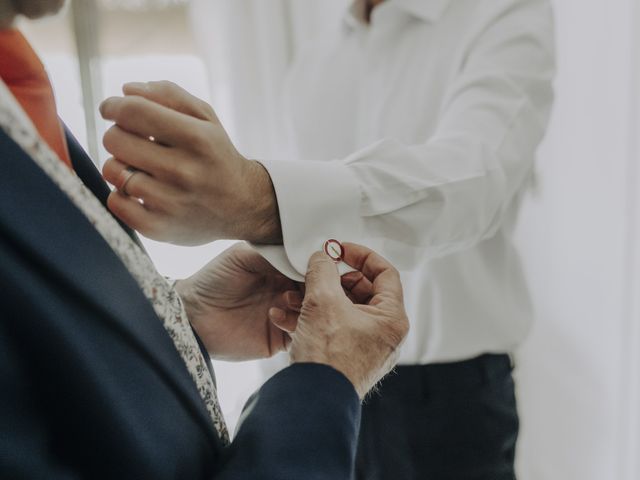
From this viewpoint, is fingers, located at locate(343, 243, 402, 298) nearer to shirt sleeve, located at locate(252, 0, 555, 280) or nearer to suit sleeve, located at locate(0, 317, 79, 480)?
shirt sleeve, located at locate(252, 0, 555, 280)

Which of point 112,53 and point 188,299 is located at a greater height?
point 112,53

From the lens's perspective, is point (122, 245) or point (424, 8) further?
point (424, 8)

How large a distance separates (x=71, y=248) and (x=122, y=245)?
0.21ft

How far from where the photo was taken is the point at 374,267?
674 mm

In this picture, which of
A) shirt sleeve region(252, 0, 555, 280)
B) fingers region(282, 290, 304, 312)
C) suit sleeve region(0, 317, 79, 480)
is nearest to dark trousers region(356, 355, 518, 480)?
shirt sleeve region(252, 0, 555, 280)

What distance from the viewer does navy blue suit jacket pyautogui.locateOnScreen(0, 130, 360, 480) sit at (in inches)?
13.8

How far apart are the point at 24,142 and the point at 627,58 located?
4.49ft

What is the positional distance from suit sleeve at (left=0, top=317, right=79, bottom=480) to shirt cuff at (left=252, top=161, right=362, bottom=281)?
13.2 inches

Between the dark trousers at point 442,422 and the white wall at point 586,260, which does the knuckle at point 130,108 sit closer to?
the dark trousers at point 442,422

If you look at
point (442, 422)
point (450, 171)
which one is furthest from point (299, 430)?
point (442, 422)

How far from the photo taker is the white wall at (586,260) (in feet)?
4.65

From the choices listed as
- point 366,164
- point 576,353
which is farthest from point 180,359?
point 576,353

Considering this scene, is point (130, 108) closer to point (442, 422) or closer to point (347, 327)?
point (347, 327)

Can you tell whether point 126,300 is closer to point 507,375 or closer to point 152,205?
point 152,205
